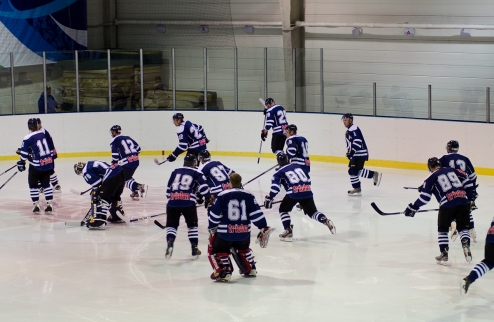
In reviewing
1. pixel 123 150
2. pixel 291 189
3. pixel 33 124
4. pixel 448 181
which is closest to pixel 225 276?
pixel 291 189

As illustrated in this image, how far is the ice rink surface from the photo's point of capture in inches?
280

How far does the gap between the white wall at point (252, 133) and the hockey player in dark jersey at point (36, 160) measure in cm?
407

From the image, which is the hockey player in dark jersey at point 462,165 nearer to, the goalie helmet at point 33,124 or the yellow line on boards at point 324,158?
the yellow line on boards at point 324,158

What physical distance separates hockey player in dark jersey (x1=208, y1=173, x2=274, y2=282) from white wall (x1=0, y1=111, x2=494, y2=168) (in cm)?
650

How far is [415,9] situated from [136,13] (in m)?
6.94

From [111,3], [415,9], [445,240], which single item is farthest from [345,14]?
[445,240]

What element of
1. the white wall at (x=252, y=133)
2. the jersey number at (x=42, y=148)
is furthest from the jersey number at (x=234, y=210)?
the white wall at (x=252, y=133)

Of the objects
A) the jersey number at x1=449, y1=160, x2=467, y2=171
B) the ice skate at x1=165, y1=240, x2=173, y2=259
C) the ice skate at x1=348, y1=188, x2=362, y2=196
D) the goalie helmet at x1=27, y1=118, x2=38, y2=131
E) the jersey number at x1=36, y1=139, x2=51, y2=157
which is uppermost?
the goalie helmet at x1=27, y1=118, x2=38, y2=131

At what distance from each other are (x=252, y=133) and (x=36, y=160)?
5353 millimetres

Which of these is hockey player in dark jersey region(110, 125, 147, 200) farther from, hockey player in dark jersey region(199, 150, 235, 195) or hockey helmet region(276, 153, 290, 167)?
hockey helmet region(276, 153, 290, 167)

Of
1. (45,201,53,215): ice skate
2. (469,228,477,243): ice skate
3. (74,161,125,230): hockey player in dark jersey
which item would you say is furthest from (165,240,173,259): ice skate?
(45,201,53,215): ice skate

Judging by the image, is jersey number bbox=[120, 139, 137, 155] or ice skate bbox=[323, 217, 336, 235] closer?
ice skate bbox=[323, 217, 336, 235]

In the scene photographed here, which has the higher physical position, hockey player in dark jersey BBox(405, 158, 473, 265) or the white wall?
the white wall

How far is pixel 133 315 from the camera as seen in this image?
23.1 ft
